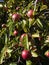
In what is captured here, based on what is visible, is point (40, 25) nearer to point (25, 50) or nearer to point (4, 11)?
point (25, 50)

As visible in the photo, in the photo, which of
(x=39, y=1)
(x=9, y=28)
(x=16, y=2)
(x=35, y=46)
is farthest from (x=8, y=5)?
(x=35, y=46)

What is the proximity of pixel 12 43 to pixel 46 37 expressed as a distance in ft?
0.85

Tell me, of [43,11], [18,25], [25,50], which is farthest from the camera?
[43,11]

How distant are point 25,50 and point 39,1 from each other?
22.5 inches

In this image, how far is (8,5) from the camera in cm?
273

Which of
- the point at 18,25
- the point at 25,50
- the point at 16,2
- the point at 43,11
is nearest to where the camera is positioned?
the point at 25,50

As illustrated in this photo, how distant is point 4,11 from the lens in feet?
9.37

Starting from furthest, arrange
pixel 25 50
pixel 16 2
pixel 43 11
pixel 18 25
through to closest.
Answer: pixel 16 2 < pixel 43 11 < pixel 18 25 < pixel 25 50

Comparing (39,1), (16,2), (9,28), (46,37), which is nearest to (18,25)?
(9,28)

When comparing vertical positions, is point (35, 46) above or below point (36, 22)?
below

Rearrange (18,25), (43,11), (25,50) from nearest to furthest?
(25,50) < (18,25) < (43,11)

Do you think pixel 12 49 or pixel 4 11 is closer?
pixel 12 49

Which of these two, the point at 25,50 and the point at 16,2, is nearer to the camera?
the point at 25,50

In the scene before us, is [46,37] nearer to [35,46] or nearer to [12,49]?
[35,46]
